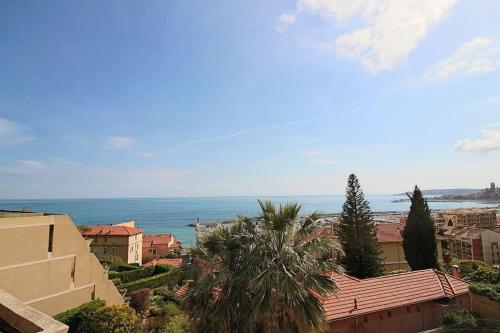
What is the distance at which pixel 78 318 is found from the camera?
1218 cm

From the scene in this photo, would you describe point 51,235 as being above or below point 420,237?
above

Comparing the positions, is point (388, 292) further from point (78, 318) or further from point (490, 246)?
point (490, 246)

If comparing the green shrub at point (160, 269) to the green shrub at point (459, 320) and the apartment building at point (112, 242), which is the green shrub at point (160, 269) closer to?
the apartment building at point (112, 242)

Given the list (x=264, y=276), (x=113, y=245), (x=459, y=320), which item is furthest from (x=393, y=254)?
(x=113, y=245)

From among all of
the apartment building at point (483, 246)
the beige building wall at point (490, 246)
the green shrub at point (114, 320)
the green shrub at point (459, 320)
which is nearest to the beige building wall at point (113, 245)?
the green shrub at point (114, 320)

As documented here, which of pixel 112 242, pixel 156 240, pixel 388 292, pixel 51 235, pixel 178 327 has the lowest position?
pixel 156 240

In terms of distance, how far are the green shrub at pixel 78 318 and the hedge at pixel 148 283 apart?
13618 millimetres

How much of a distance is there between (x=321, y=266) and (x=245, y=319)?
2.21m

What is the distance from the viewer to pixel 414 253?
73.4ft

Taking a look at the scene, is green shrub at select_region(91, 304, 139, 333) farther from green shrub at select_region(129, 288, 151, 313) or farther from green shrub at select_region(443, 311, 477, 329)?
green shrub at select_region(443, 311, 477, 329)

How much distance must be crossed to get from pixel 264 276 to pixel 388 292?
22.4 ft

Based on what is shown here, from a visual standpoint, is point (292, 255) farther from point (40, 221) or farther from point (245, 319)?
point (40, 221)

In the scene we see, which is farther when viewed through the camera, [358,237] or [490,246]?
[490,246]

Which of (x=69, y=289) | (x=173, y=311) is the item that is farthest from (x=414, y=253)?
(x=69, y=289)
